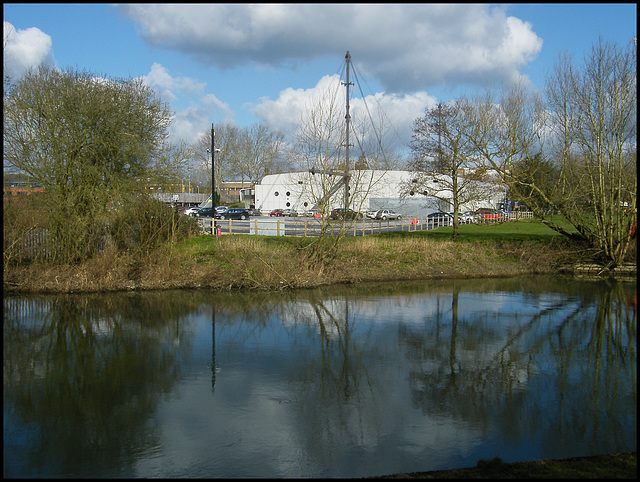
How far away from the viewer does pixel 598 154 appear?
23.3 meters

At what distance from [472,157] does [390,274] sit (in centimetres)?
1082

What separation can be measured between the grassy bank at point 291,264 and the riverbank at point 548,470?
46.1 feet

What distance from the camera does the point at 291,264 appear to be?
20.4 metres

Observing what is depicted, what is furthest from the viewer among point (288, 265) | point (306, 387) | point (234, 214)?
point (234, 214)

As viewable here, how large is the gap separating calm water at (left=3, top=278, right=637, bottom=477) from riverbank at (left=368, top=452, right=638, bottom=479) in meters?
0.43

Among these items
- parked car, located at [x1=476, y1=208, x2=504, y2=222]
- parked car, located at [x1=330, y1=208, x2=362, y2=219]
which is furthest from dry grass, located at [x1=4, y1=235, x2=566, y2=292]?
parked car, located at [x1=476, y1=208, x2=504, y2=222]

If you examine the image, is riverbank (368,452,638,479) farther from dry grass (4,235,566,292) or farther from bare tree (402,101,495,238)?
bare tree (402,101,495,238)

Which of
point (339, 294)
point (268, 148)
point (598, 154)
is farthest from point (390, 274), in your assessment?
point (268, 148)

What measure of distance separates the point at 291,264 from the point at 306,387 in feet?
37.2

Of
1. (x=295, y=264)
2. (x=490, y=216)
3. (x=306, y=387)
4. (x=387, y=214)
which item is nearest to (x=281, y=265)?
(x=295, y=264)

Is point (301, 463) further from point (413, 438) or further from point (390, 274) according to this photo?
point (390, 274)

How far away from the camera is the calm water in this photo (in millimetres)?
6746

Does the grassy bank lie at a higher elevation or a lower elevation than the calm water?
higher

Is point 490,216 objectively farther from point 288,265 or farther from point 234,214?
point 288,265
